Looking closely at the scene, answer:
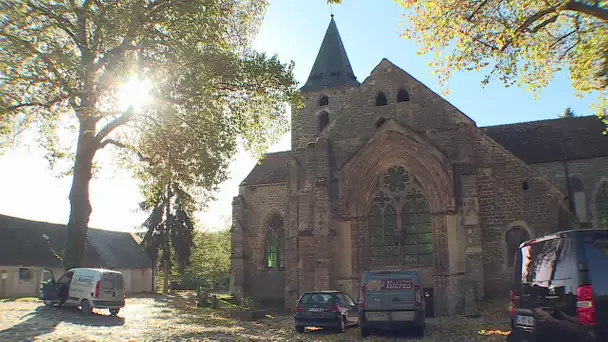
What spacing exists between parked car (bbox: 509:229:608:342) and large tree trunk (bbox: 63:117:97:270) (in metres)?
16.2

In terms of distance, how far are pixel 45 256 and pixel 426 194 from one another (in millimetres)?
27103

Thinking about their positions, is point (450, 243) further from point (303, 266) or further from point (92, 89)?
point (92, 89)

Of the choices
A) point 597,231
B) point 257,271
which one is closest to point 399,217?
point 257,271

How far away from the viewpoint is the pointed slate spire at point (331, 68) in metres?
30.0

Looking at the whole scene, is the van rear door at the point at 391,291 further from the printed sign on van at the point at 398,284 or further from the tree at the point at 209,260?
the tree at the point at 209,260

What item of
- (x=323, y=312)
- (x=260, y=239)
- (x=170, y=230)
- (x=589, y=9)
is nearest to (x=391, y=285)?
(x=323, y=312)

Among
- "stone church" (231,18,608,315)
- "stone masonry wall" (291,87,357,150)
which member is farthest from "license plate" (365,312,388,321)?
"stone masonry wall" (291,87,357,150)

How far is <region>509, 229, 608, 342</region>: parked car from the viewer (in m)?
5.84

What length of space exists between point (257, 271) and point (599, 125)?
19458 mm

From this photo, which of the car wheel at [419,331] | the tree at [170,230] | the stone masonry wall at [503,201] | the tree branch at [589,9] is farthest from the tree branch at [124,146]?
the tree at [170,230]

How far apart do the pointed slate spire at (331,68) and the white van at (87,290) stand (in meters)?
17.4

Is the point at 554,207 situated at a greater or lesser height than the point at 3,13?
lesser

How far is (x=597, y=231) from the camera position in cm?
618

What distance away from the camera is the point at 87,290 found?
16688mm
